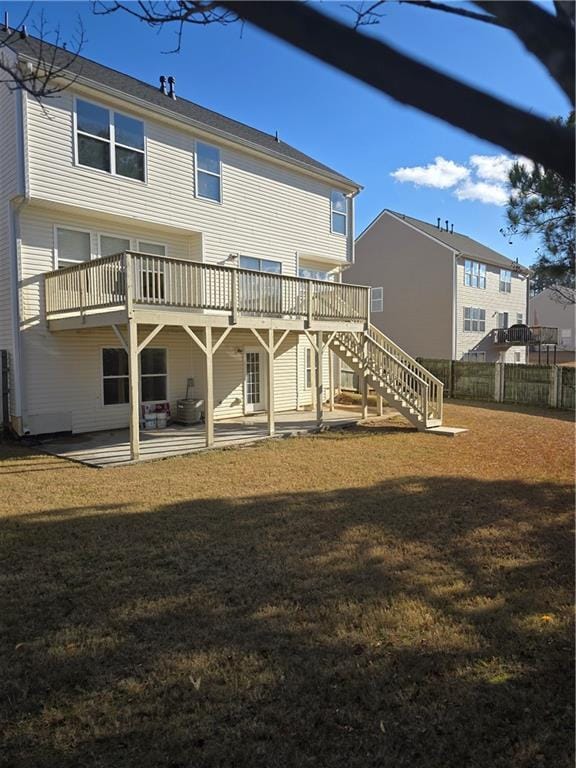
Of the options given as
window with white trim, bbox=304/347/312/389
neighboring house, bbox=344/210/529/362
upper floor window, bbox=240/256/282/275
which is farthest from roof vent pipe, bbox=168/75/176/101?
neighboring house, bbox=344/210/529/362

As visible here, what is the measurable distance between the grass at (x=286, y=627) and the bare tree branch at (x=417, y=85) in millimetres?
2478

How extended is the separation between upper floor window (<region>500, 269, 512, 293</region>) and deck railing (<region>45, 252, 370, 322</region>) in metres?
20.4

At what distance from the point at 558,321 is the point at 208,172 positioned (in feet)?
137

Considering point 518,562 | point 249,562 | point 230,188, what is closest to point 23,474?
point 249,562

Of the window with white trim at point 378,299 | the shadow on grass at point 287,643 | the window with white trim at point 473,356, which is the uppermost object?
the window with white trim at point 378,299

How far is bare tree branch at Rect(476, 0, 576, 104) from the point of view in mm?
1572

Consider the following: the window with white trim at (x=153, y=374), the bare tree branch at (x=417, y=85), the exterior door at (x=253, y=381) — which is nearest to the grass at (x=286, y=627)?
the bare tree branch at (x=417, y=85)

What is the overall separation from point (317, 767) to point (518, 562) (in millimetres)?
3007

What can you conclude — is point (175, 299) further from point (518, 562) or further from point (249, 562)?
point (518, 562)

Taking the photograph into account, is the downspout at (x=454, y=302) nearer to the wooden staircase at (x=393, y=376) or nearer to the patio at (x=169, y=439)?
the wooden staircase at (x=393, y=376)

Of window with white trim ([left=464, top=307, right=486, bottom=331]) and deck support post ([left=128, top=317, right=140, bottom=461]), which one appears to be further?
window with white trim ([left=464, top=307, right=486, bottom=331])

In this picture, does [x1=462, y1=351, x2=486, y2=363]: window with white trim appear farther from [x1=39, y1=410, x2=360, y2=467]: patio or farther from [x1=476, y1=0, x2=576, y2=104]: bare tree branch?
[x1=476, y1=0, x2=576, y2=104]: bare tree branch

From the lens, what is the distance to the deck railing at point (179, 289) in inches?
351

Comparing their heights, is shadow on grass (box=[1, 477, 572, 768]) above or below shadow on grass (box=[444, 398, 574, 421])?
below
